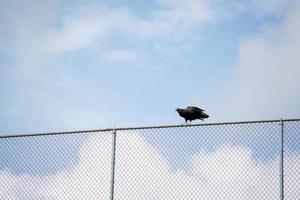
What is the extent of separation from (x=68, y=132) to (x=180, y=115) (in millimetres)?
2910

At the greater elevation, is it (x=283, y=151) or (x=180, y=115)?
(x=180, y=115)

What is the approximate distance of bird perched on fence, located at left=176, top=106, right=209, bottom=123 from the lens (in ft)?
36.1

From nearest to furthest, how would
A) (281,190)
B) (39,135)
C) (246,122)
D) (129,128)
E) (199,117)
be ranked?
(281,190)
(246,122)
(129,128)
(39,135)
(199,117)

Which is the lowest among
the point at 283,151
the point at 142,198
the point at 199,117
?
the point at 142,198

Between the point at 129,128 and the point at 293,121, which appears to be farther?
the point at 129,128

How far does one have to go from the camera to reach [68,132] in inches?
371

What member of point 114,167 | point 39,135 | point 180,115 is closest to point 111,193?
point 114,167

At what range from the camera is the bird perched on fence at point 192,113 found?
11.0 meters

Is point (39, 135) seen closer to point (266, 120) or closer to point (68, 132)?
point (68, 132)

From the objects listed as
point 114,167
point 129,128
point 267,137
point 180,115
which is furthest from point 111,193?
point 180,115

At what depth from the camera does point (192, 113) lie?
11.1 m

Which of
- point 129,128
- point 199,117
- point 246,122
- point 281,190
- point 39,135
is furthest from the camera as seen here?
point 199,117

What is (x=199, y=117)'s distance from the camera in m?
11.1

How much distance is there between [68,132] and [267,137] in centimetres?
311
